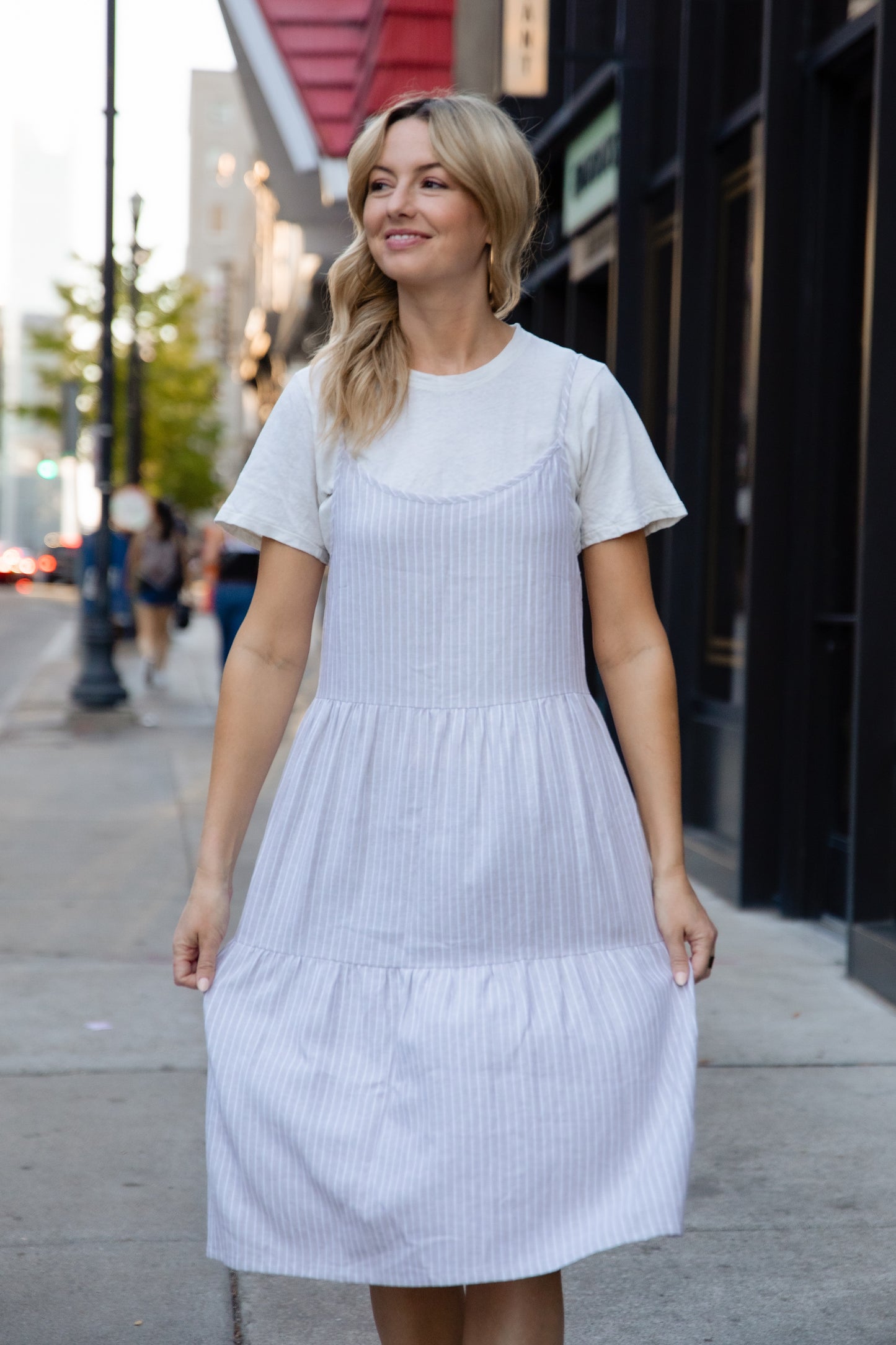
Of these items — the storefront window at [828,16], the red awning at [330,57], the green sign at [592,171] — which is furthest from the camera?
the red awning at [330,57]

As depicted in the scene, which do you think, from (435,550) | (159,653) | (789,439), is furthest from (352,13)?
(435,550)

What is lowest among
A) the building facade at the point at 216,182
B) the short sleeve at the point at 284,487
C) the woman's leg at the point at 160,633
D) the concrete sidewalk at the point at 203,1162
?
the concrete sidewalk at the point at 203,1162

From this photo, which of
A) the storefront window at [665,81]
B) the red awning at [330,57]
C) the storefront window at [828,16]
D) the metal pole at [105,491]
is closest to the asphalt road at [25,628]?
the metal pole at [105,491]

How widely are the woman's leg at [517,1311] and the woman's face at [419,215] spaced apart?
1.37 metres

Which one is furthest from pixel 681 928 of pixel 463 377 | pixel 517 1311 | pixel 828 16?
pixel 828 16

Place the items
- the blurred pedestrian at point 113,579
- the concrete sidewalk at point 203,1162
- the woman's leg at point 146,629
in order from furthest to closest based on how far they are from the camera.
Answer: the woman's leg at point 146,629 → the blurred pedestrian at point 113,579 → the concrete sidewalk at point 203,1162

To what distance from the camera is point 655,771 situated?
235cm

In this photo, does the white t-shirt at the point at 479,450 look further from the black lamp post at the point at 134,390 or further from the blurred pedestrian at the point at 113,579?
the black lamp post at the point at 134,390

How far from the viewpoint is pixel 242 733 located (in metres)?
2.41

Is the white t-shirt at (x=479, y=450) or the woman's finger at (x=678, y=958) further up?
the white t-shirt at (x=479, y=450)

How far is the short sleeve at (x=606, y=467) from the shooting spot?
2.35 meters

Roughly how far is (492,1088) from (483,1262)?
0.73ft

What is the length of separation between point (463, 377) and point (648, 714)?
1.75 feet

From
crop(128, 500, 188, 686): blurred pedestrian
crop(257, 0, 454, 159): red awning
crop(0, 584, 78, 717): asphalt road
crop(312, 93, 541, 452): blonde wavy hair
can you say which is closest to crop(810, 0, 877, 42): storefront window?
crop(312, 93, 541, 452): blonde wavy hair
